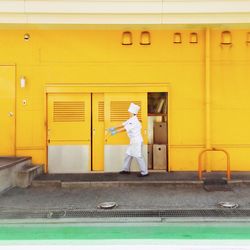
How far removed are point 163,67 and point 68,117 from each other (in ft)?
9.86

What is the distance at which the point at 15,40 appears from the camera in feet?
31.6

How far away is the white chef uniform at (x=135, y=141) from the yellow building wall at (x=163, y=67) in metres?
1.09

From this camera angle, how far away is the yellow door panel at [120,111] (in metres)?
9.62

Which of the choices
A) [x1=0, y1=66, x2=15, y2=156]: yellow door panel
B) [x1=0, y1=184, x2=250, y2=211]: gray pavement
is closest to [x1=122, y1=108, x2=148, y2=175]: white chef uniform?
[x1=0, y1=184, x2=250, y2=211]: gray pavement

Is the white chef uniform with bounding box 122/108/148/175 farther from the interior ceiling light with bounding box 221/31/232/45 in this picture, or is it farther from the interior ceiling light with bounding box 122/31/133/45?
the interior ceiling light with bounding box 221/31/232/45

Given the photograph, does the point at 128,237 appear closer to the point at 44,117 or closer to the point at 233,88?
the point at 44,117

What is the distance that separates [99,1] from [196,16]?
2459mm

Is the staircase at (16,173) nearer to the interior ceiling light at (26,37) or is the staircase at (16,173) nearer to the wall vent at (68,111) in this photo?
the wall vent at (68,111)

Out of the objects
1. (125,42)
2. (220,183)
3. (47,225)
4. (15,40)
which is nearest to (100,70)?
(125,42)

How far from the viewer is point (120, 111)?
963cm

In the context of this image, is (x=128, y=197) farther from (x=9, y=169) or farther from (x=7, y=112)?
(x=7, y=112)

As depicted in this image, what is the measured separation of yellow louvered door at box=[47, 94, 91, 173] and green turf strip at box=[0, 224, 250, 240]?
3868mm

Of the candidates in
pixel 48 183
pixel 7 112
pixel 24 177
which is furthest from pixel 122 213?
pixel 7 112

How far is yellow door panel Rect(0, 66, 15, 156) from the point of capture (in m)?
9.62
